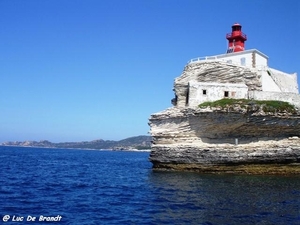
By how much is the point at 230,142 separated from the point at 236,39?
18.2m

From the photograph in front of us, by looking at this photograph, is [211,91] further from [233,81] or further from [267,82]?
[267,82]

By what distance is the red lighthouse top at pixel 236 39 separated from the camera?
4259 cm

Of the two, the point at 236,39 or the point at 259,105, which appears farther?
the point at 236,39

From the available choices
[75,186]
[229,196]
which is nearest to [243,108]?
[229,196]

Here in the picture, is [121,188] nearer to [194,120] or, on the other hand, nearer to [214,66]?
[194,120]

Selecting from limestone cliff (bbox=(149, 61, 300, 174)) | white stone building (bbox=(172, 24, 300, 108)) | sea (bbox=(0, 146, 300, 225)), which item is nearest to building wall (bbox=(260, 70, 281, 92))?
white stone building (bbox=(172, 24, 300, 108))

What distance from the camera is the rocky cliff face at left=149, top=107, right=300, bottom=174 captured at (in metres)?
28.3

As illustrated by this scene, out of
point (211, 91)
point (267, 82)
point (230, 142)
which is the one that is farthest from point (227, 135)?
point (267, 82)

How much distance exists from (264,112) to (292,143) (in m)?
3.94

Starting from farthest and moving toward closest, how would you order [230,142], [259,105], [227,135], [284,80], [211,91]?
[284,80] → [211,91] → [227,135] → [230,142] → [259,105]

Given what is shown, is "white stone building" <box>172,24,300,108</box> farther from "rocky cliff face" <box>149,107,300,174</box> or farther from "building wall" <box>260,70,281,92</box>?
"rocky cliff face" <box>149,107,300,174</box>

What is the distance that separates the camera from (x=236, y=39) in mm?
43000

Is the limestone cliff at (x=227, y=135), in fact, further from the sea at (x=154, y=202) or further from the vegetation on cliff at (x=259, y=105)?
the sea at (x=154, y=202)

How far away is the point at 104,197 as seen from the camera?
58.5ft
